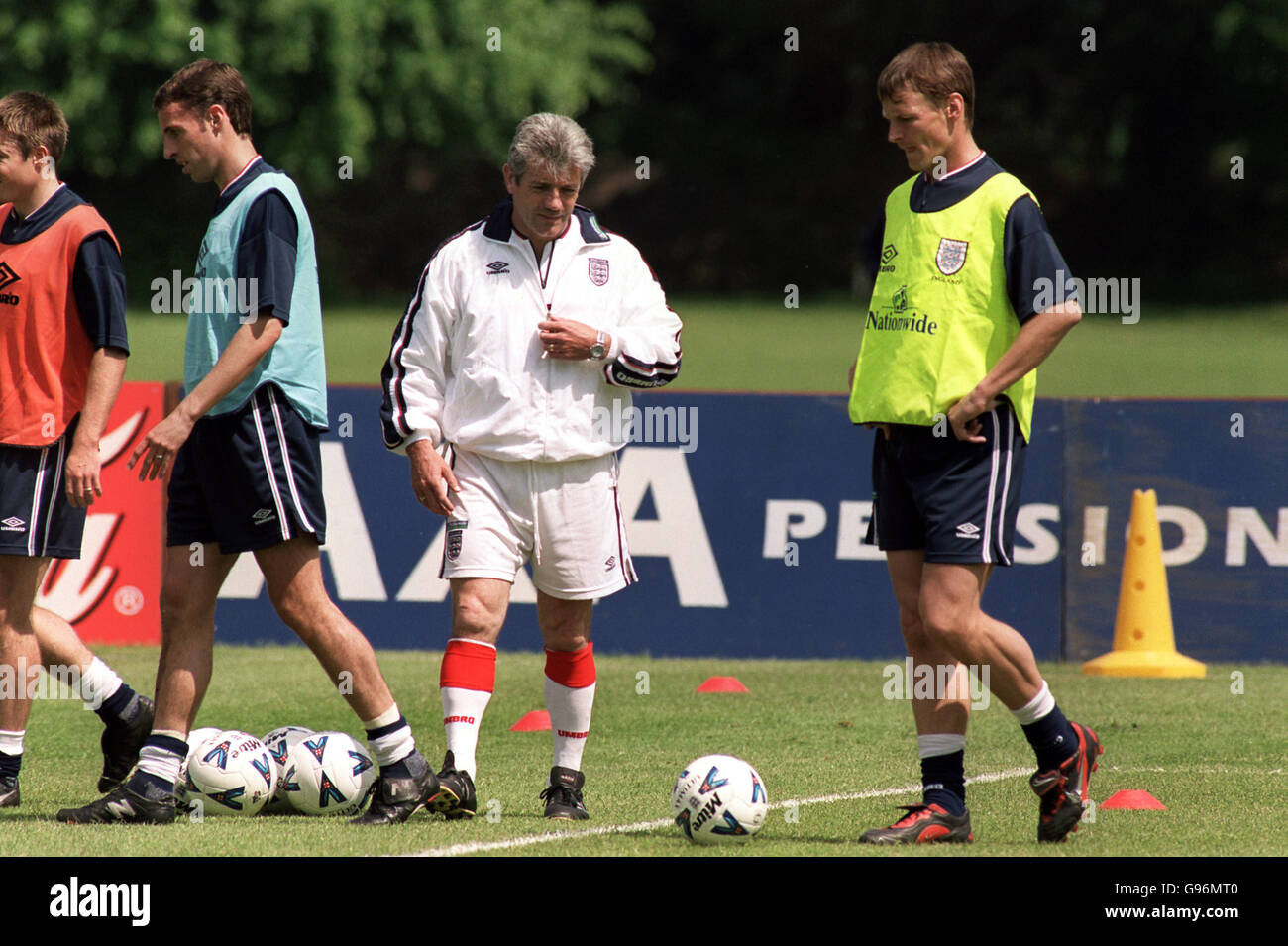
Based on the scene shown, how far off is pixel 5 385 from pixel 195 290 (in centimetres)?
74

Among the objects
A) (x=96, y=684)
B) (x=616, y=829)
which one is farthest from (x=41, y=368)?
(x=616, y=829)

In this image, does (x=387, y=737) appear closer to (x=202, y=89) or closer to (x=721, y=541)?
(x=202, y=89)

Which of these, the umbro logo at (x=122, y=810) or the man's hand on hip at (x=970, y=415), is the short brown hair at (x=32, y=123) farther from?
the man's hand on hip at (x=970, y=415)

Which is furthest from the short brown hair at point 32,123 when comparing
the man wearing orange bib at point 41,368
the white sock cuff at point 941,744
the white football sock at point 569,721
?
the white sock cuff at point 941,744

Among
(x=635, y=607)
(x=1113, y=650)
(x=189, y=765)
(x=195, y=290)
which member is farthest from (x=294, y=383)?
(x=1113, y=650)

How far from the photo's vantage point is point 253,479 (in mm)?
5832

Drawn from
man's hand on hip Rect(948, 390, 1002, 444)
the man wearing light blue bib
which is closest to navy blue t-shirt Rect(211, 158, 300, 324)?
the man wearing light blue bib

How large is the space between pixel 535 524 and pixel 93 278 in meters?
1.69

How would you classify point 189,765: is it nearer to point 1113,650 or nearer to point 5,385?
point 5,385

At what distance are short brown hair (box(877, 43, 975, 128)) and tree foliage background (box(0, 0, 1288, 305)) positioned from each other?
1022 inches

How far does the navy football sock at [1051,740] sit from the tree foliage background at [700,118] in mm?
26451

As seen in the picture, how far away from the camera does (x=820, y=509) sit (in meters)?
10.7

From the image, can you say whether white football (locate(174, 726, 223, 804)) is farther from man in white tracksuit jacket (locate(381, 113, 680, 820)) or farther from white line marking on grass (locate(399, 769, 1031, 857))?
white line marking on grass (locate(399, 769, 1031, 857))
